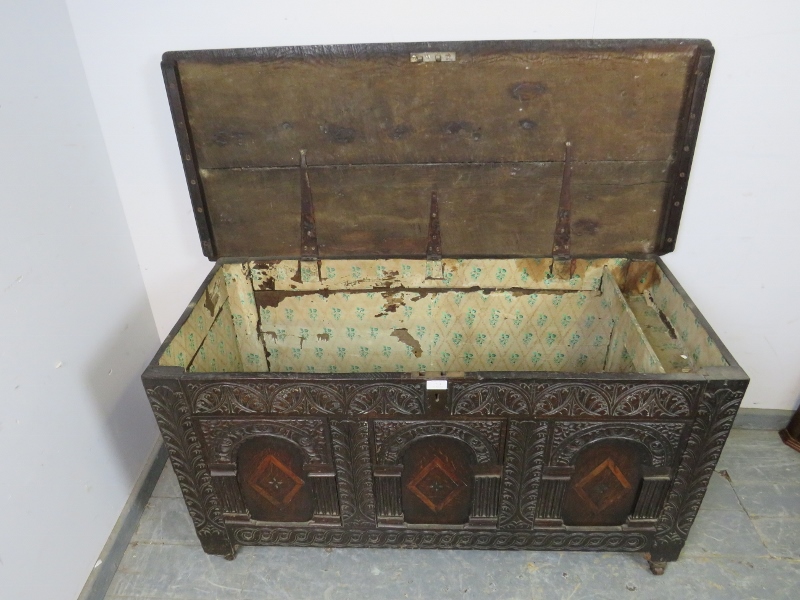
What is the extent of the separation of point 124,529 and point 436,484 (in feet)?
3.40

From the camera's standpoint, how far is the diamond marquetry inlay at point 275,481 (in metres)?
1.55

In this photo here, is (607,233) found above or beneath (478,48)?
beneath

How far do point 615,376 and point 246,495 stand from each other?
1075 millimetres

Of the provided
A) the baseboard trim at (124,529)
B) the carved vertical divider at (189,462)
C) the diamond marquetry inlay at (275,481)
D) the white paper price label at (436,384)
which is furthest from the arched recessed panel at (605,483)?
the baseboard trim at (124,529)

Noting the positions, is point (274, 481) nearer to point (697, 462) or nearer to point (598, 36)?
point (697, 462)

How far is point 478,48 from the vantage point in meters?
1.52

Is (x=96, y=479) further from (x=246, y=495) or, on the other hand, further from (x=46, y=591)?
(x=246, y=495)

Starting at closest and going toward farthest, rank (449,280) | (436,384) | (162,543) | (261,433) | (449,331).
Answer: (436,384)
(261,433)
(162,543)
(449,280)
(449,331)

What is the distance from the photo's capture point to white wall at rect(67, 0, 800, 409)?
1533 millimetres

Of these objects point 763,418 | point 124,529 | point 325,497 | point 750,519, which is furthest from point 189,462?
point 763,418

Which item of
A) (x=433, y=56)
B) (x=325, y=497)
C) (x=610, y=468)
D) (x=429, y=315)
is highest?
(x=433, y=56)

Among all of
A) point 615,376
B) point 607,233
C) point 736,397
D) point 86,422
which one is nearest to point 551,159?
point 607,233

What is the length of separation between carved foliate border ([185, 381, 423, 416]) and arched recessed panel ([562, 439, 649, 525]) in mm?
496

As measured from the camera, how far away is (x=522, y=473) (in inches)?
59.9
